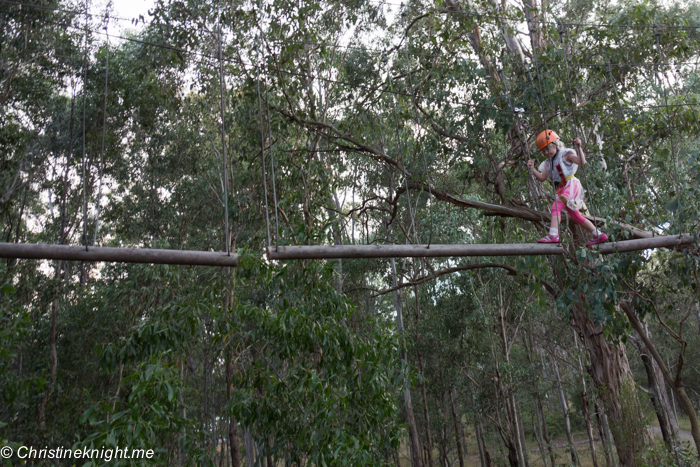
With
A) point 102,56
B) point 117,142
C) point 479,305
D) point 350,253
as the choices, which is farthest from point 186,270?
point 350,253

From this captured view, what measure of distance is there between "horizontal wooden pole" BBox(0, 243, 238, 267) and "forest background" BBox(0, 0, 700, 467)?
14cm

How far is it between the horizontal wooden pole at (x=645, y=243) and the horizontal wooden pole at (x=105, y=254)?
9.27ft

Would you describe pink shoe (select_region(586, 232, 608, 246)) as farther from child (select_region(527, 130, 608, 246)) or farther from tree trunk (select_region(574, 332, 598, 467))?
tree trunk (select_region(574, 332, 598, 467))

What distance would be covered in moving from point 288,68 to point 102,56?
15.1 ft

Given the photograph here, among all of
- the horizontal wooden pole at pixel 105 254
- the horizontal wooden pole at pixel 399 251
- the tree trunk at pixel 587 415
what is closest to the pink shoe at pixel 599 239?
the horizontal wooden pole at pixel 399 251

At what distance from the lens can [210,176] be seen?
11.0 metres

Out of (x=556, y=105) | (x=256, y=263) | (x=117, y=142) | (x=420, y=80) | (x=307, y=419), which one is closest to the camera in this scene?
(x=307, y=419)

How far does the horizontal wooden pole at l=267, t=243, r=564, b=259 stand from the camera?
2.92 m

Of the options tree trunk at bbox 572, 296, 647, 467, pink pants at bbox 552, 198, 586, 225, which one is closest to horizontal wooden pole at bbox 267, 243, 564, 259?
pink pants at bbox 552, 198, 586, 225

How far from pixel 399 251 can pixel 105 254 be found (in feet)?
5.44

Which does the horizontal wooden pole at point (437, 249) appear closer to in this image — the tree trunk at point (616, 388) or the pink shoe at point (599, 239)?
the pink shoe at point (599, 239)

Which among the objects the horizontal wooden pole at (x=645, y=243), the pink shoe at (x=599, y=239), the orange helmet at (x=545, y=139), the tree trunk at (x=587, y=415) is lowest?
the tree trunk at (x=587, y=415)

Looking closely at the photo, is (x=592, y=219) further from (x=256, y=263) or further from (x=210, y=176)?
(x=210, y=176)

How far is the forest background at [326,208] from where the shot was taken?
3971mm
